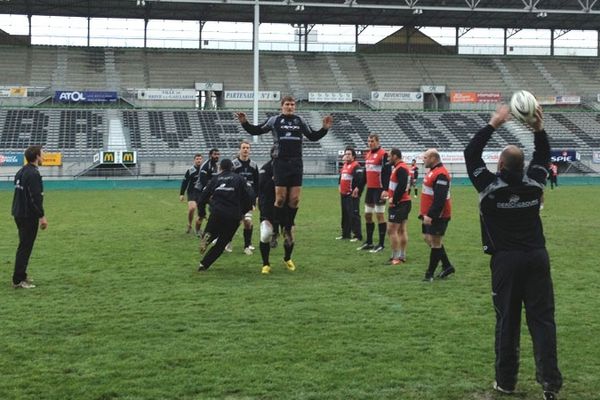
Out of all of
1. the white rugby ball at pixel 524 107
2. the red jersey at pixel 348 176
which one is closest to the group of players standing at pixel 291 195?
the red jersey at pixel 348 176

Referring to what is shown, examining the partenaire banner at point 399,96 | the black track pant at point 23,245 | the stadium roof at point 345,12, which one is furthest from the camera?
the partenaire banner at point 399,96

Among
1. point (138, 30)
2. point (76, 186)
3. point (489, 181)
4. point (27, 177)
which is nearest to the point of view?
point (489, 181)

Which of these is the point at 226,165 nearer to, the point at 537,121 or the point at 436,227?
the point at 436,227

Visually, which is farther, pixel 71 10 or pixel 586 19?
pixel 586 19

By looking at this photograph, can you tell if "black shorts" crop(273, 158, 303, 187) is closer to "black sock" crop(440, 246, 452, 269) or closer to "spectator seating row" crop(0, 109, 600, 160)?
"black sock" crop(440, 246, 452, 269)

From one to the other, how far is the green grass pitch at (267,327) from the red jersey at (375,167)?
1342mm

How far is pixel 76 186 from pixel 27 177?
100.0 ft

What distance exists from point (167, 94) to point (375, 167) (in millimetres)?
41151

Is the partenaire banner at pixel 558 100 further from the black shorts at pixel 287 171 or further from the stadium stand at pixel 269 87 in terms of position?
the black shorts at pixel 287 171

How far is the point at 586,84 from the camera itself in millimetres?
60031

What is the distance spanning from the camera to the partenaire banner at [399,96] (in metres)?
55.4

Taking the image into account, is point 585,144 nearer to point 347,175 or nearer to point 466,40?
point 466,40

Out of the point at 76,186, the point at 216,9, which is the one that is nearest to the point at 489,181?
the point at 76,186

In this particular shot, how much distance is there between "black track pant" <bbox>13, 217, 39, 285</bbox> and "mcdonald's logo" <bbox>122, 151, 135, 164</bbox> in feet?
110
